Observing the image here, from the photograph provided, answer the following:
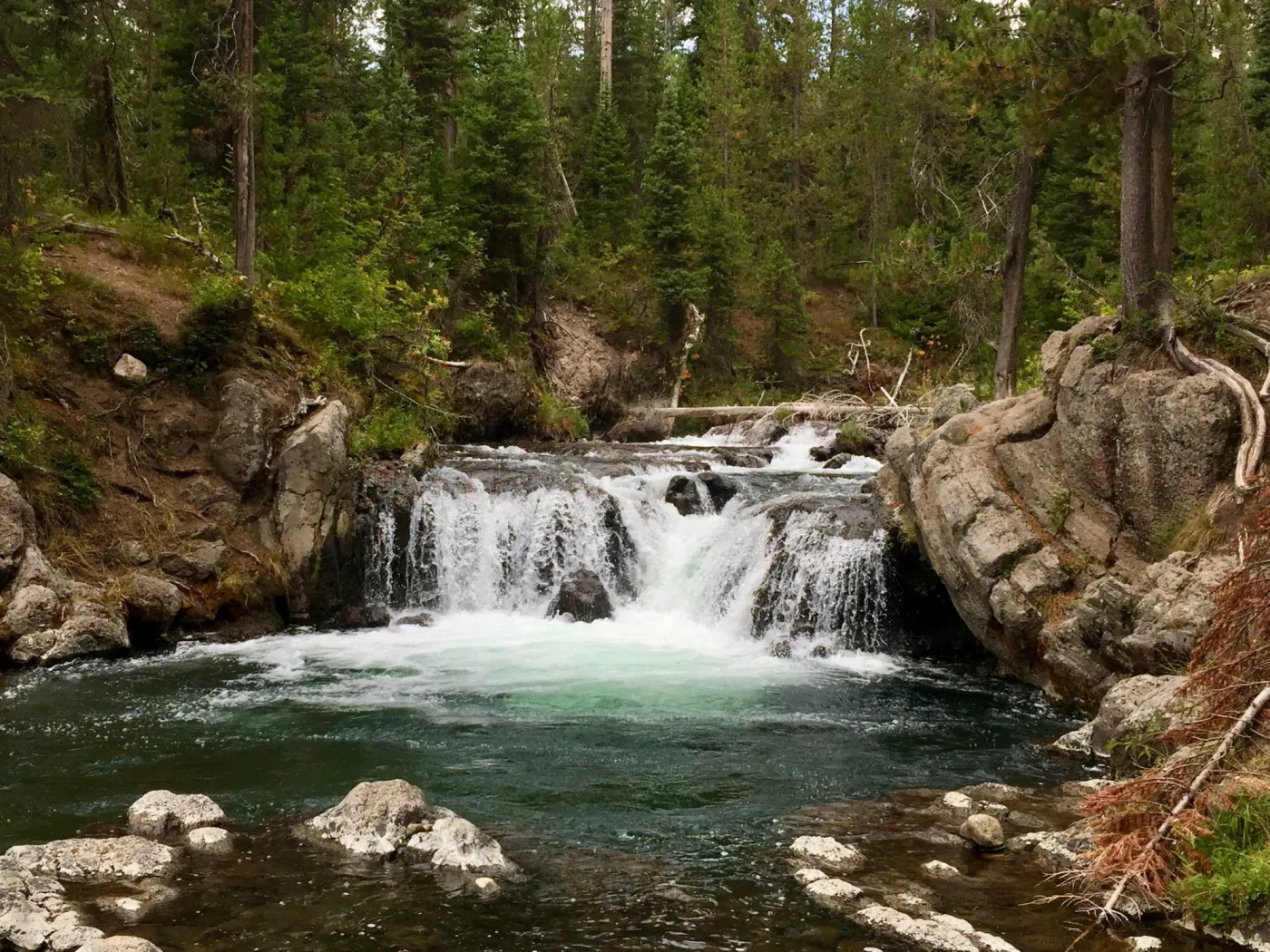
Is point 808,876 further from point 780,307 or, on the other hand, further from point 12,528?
point 780,307

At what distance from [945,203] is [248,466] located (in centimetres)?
2921

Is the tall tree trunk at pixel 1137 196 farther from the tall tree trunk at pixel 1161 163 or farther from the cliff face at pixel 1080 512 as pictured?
the cliff face at pixel 1080 512

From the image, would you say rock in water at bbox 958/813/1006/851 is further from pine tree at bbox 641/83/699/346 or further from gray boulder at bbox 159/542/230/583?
pine tree at bbox 641/83/699/346

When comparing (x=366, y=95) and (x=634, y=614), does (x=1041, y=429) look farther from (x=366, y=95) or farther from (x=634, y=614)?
(x=366, y=95)

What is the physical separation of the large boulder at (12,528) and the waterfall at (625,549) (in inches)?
200

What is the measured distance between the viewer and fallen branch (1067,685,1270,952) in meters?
5.78

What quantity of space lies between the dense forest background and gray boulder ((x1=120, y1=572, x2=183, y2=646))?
445 cm

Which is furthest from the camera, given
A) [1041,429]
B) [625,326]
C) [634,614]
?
[625,326]

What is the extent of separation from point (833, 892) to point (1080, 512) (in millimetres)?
7639

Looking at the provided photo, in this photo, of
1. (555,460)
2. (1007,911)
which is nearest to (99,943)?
(1007,911)

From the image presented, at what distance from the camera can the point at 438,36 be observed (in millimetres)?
32250

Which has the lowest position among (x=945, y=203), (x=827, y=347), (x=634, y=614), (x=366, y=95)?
(x=634, y=614)

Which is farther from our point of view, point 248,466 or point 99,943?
point 248,466

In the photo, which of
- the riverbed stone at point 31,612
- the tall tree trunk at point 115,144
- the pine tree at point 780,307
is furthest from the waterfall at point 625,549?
the pine tree at point 780,307
